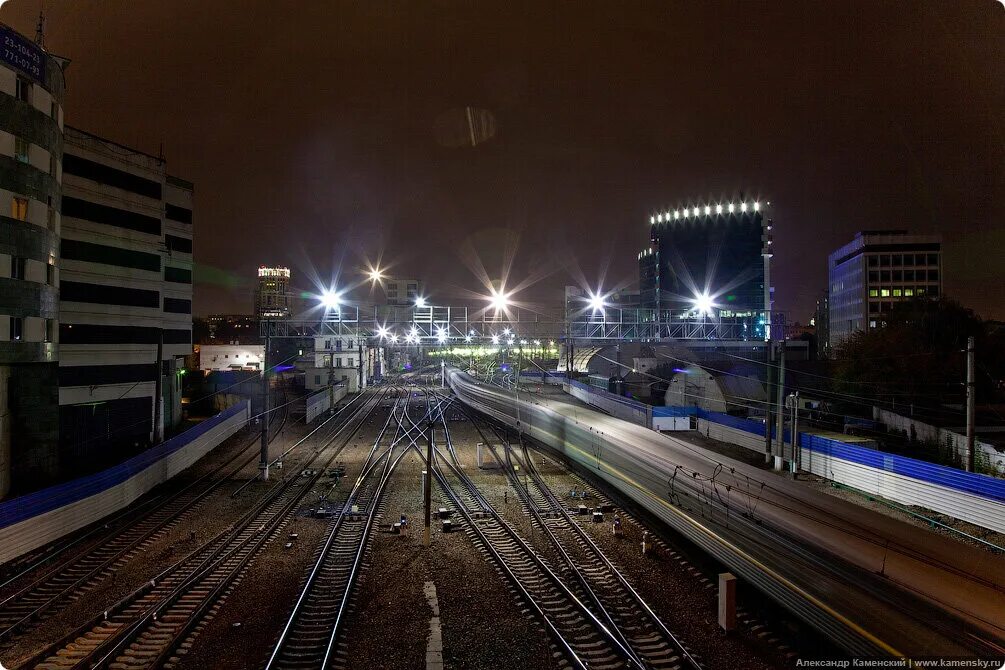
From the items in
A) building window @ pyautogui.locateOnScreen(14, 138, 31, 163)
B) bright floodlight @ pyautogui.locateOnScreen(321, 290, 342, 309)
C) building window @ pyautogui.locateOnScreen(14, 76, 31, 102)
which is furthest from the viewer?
bright floodlight @ pyautogui.locateOnScreen(321, 290, 342, 309)

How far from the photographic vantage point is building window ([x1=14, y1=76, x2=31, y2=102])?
16875 mm

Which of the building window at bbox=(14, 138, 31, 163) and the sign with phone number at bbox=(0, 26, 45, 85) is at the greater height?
the sign with phone number at bbox=(0, 26, 45, 85)

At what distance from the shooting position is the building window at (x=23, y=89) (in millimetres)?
16875

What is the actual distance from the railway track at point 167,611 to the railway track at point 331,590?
1.40m

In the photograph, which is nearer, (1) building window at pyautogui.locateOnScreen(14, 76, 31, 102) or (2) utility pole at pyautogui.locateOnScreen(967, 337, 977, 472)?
(2) utility pole at pyautogui.locateOnScreen(967, 337, 977, 472)

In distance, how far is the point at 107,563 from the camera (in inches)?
415

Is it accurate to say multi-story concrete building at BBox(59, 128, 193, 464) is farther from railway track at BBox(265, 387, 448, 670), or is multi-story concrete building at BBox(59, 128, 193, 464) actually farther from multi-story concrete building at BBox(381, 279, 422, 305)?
multi-story concrete building at BBox(381, 279, 422, 305)

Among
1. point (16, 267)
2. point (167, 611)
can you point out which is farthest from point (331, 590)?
point (16, 267)

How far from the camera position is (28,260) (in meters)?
16.8

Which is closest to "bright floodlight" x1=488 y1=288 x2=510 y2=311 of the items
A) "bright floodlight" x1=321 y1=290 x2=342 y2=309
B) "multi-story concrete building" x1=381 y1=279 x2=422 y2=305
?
"bright floodlight" x1=321 y1=290 x2=342 y2=309

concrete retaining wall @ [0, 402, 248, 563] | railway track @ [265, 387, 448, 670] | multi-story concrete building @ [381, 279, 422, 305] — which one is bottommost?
railway track @ [265, 387, 448, 670]

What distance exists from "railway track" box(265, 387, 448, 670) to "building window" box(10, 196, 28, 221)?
43.6 feet

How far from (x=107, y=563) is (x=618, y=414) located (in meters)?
24.0

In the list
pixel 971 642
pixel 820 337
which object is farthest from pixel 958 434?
pixel 820 337
